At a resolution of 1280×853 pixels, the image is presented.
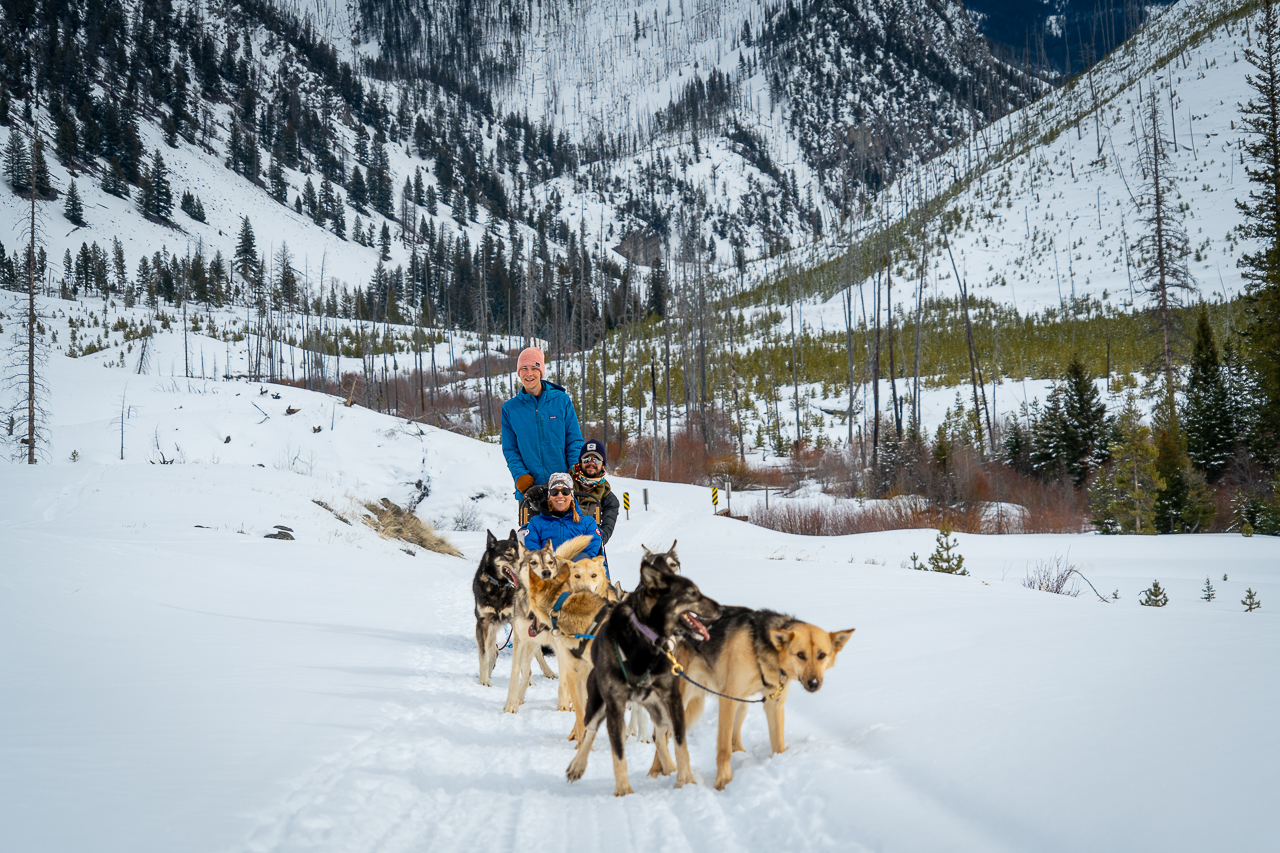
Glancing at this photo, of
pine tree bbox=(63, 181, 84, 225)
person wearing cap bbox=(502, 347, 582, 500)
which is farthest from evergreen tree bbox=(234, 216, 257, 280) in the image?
person wearing cap bbox=(502, 347, 582, 500)

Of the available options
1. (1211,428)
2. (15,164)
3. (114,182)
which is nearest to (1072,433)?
(1211,428)

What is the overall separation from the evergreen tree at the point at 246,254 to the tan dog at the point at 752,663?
276ft

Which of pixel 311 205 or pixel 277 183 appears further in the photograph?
pixel 311 205

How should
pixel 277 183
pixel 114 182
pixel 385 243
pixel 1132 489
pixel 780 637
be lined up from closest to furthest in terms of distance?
pixel 780 637 → pixel 1132 489 → pixel 114 182 → pixel 277 183 → pixel 385 243

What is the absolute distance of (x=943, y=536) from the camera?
12.3 m

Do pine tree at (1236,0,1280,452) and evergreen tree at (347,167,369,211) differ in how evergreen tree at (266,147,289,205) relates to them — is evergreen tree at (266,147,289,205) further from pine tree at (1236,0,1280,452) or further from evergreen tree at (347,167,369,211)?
pine tree at (1236,0,1280,452)

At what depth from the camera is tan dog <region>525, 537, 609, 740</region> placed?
4.36 meters

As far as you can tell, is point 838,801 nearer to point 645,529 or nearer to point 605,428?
point 645,529

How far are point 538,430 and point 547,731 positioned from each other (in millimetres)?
2701

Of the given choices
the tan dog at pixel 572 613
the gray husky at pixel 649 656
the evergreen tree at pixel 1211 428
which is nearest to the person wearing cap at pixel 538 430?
the tan dog at pixel 572 613

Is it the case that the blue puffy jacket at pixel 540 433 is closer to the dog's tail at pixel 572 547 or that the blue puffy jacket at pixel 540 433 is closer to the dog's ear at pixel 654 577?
the dog's tail at pixel 572 547

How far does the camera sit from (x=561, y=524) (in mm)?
6023

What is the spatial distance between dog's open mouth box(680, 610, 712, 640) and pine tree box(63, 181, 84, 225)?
91881 mm

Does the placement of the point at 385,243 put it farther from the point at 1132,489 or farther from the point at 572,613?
the point at 572,613
